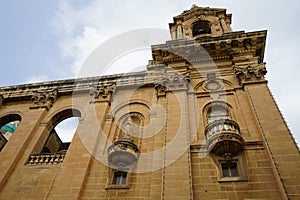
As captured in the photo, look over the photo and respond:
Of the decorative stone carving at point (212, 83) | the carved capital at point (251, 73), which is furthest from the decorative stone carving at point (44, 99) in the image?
the carved capital at point (251, 73)

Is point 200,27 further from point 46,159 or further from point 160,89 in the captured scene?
point 46,159

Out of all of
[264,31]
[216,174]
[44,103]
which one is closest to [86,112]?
[44,103]

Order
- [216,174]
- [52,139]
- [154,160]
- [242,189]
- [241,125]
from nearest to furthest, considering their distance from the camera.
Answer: [242,189] < [216,174] < [154,160] < [241,125] < [52,139]

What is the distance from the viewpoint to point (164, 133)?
38.6ft

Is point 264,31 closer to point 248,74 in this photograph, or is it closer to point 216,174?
point 248,74

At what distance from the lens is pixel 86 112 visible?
47.4ft

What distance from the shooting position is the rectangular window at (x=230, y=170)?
387 inches

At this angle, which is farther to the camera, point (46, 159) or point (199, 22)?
point (199, 22)

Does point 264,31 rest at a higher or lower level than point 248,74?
higher

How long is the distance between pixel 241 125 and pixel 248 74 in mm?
3204

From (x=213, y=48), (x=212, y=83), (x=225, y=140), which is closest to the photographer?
(x=225, y=140)

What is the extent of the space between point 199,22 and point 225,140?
15.0m

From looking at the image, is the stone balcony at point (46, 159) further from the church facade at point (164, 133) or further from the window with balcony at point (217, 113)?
the window with balcony at point (217, 113)

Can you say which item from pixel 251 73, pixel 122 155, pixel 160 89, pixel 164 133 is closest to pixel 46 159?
pixel 122 155
